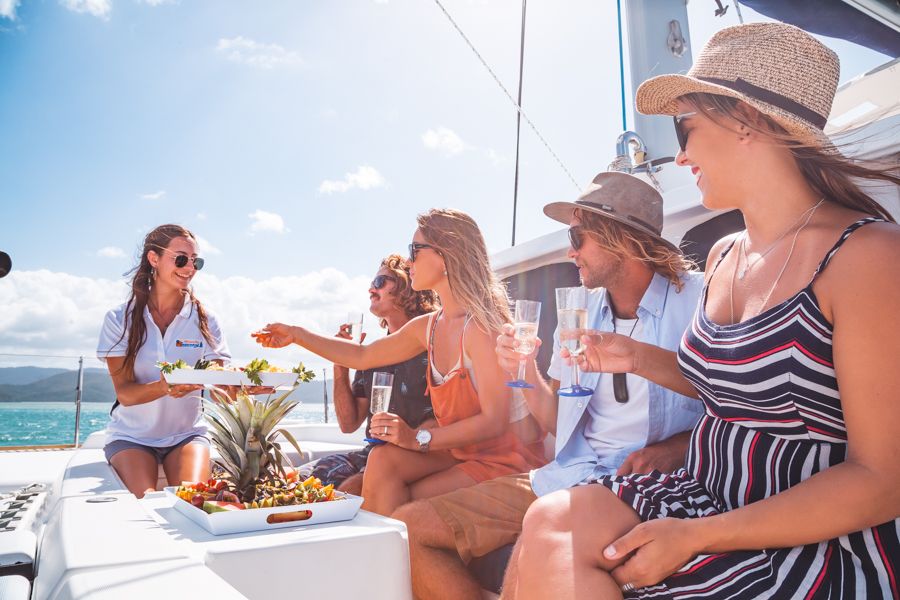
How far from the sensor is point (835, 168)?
1.33 metres

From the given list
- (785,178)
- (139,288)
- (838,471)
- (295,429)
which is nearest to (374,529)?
(838,471)

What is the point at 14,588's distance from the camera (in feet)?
4.63

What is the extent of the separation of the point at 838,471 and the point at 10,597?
1685mm

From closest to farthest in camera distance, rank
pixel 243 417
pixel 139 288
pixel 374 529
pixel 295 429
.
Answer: pixel 374 529, pixel 243 417, pixel 139 288, pixel 295 429

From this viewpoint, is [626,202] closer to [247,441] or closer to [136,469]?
[247,441]

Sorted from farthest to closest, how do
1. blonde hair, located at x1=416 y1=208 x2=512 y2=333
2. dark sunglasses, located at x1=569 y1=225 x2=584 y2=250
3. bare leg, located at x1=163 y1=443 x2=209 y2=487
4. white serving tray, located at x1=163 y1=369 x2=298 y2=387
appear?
1. bare leg, located at x1=163 y1=443 x2=209 y2=487
2. blonde hair, located at x1=416 y1=208 x2=512 y2=333
3. white serving tray, located at x1=163 y1=369 x2=298 y2=387
4. dark sunglasses, located at x1=569 y1=225 x2=584 y2=250

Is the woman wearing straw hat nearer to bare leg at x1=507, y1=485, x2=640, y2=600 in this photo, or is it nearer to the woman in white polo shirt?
bare leg at x1=507, y1=485, x2=640, y2=600

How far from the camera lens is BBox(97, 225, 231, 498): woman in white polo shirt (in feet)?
9.96

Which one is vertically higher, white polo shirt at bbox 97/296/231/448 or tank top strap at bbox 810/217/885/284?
tank top strap at bbox 810/217/885/284

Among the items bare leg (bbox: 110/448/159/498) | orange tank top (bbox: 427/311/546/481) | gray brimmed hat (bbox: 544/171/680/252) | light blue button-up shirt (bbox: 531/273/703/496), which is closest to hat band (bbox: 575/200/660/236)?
gray brimmed hat (bbox: 544/171/680/252)

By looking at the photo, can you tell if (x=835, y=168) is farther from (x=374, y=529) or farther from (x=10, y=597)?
(x=10, y=597)

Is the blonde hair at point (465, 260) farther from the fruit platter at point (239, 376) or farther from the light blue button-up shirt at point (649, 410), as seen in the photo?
the fruit platter at point (239, 376)

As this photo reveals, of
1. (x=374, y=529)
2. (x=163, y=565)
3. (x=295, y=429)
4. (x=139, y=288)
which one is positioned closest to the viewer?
(x=163, y=565)

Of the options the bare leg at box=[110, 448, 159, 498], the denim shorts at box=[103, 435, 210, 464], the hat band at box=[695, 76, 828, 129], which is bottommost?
the bare leg at box=[110, 448, 159, 498]
